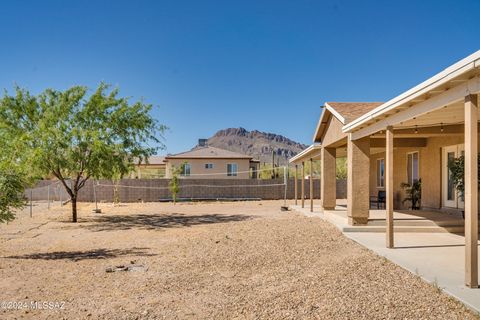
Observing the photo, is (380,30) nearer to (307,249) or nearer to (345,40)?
(345,40)

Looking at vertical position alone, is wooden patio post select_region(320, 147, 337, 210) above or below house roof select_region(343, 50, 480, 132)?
below

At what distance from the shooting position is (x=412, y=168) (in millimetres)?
16281

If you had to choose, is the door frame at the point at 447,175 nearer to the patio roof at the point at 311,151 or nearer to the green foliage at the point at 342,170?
the patio roof at the point at 311,151

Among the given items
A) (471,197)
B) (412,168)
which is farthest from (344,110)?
(471,197)

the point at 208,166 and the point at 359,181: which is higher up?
the point at 208,166

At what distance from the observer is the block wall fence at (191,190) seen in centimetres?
3312

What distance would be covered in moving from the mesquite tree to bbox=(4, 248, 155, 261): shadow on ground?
6887 mm

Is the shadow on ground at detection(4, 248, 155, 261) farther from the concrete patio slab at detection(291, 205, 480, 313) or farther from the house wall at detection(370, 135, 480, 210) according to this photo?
the house wall at detection(370, 135, 480, 210)

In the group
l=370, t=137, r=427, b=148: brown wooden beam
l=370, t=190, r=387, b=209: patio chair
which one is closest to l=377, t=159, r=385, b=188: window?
l=370, t=190, r=387, b=209: patio chair

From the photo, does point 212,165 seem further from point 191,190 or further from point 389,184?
point 389,184

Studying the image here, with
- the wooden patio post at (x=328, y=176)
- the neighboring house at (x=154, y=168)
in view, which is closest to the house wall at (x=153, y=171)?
the neighboring house at (x=154, y=168)

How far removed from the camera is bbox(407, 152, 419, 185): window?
15995mm

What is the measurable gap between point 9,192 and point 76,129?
25.6 feet

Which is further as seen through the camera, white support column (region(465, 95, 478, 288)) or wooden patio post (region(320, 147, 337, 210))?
wooden patio post (region(320, 147, 337, 210))
